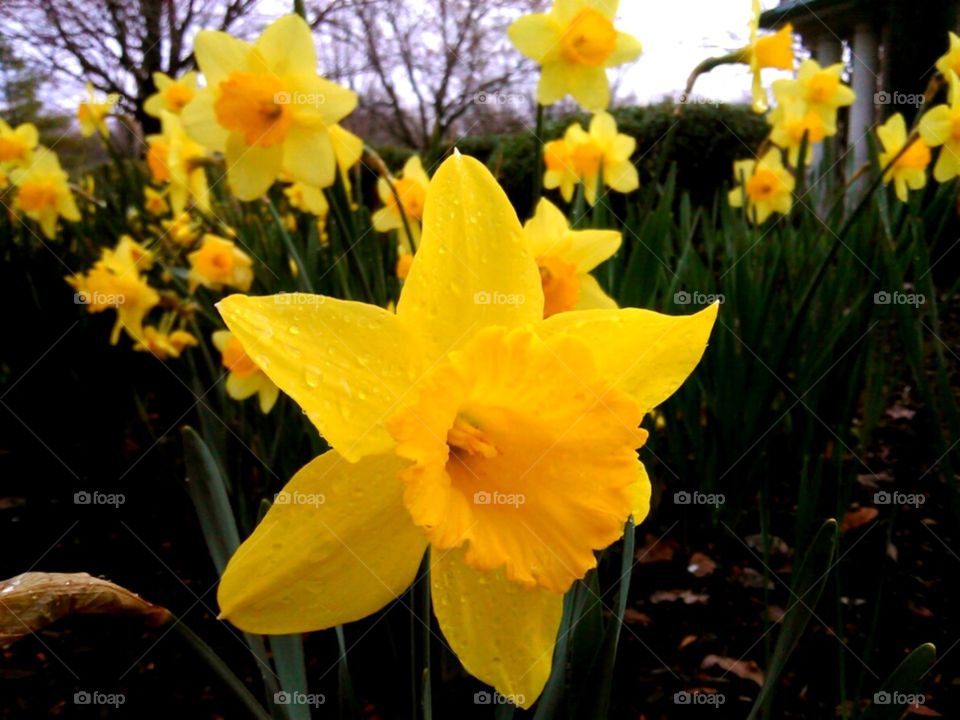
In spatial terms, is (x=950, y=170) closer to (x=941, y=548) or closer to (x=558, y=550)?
(x=941, y=548)

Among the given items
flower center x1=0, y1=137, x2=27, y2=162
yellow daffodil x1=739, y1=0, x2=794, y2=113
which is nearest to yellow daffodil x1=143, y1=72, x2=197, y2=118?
flower center x1=0, y1=137, x2=27, y2=162

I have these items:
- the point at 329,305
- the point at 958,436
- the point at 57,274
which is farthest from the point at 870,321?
the point at 57,274

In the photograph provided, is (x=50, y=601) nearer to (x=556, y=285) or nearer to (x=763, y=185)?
(x=556, y=285)

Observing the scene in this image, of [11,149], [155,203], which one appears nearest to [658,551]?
[155,203]

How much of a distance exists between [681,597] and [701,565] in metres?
0.15

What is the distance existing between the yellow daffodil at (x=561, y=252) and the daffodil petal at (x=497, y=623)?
27.4 inches

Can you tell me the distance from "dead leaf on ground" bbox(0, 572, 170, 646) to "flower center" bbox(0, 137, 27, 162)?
10.6 ft

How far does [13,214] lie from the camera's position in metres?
3.19

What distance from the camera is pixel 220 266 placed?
2049 mm

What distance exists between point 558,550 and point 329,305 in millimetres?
351

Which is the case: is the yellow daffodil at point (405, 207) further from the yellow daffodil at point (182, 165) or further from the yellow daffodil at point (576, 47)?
the yellow daffodil at point (182, 165)

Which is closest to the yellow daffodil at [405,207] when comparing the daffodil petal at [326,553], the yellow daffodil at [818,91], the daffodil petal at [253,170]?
the daffodil petal at [253,170]

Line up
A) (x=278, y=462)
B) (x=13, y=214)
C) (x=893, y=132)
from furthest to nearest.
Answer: (x=13, y=214) < (x=893, y=132) < (x=278, y=462)

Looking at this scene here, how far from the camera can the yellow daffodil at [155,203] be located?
3.27 meters
